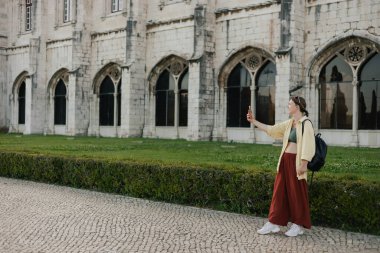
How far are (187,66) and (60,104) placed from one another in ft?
40.2

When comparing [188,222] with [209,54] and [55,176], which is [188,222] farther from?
[209,54]

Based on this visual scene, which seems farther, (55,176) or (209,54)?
(209,54)

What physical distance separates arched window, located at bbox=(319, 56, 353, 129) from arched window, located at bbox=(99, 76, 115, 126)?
1400 centimetres

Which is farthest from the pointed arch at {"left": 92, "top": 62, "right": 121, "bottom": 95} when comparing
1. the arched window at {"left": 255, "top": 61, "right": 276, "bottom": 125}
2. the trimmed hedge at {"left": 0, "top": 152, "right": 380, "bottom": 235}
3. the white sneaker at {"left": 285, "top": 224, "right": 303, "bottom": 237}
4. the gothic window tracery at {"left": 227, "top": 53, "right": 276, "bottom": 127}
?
the white sneaker at {"left": 285, "top": 224, "right": 303, "bottom": 237}

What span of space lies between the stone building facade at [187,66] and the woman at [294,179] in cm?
1287

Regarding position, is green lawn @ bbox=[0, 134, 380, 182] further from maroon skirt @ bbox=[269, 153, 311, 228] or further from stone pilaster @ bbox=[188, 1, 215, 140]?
stone pilaster @ bbox=[188, 1, 215, 140]

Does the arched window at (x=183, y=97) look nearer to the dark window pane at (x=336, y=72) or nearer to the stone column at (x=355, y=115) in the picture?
the dark window pane at (x=336, y=72)

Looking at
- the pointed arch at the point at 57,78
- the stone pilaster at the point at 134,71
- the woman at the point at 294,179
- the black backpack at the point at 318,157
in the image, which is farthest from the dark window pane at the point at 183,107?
the black backpack at the point at 318,157

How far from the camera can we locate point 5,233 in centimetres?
720

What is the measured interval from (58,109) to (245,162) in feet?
80.2

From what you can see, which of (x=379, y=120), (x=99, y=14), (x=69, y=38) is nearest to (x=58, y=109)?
(x=69, y=38)

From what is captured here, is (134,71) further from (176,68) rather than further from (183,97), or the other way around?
(183,97)

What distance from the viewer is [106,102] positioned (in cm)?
3062

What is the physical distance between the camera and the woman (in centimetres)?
696
